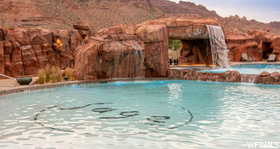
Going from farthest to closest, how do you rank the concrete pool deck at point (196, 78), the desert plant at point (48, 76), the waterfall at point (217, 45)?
the waterfall at point (217, 45) < the desert plant at point (48, 76) < the concrete pool deck at point (196, 78)

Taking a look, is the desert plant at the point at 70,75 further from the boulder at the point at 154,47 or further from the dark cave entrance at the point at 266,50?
the dark cave entrance at the point at 266,50

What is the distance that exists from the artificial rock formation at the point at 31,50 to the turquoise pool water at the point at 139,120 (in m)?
4.99

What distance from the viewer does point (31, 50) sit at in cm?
1370

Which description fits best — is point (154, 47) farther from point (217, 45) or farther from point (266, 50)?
point (266, 50)

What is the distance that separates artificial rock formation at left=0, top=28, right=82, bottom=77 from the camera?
41.7 feet

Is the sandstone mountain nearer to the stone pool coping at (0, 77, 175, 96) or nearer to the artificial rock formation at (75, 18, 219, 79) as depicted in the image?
the artificial rock formation at (75, 18, 219, 79)

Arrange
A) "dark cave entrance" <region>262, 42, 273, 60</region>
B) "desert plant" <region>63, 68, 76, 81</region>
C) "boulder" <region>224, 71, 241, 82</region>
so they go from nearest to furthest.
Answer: "boulder" <region>224, 71, 241, 82</region>
"desert plant" <region>63, 68, 76, 81</region>
"dark cave entrance" <region>262, 42, 273, 60</region>

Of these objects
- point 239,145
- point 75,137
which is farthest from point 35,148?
point 239,145

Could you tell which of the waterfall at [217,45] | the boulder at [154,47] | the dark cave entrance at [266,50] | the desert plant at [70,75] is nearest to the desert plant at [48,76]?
the desert plant at [70,75]

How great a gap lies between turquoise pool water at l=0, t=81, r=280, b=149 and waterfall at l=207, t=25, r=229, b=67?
280 inches

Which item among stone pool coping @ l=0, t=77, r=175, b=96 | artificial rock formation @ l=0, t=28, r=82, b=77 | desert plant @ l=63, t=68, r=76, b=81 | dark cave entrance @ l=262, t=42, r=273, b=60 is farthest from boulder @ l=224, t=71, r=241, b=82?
dark cave entrance @ l=262, t=42, r=273, b=60

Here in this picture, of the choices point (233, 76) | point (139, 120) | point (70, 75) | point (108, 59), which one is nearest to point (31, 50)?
point (70, 75)

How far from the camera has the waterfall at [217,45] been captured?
15.0m

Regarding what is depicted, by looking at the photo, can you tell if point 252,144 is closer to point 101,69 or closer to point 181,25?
point 101,69
